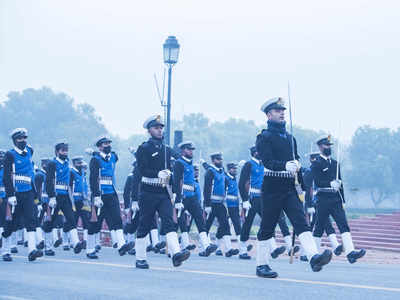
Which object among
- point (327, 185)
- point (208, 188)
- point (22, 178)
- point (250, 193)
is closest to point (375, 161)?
point (208, 188)

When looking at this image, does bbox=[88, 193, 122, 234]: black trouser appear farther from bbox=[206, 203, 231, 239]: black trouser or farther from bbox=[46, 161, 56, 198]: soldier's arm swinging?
bbox=[206, 203, 231, 239]: black trouser

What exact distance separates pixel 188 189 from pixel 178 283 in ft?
20.4

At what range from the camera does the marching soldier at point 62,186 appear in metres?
14.7

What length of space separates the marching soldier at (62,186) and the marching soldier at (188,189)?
213cm

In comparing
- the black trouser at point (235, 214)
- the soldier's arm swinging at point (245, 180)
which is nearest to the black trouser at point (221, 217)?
the black trouser at point (235, 214)

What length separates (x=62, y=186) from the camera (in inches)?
592

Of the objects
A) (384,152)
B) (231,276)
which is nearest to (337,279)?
(231,276)

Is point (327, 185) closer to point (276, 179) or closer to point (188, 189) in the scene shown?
point (188, 189)

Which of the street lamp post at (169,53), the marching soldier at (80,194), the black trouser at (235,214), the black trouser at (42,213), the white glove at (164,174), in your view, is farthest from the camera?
the street lamp post at (169,53)

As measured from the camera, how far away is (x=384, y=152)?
8350 centimetres

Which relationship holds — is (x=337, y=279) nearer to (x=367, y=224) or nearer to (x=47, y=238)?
(x=47, y=238)

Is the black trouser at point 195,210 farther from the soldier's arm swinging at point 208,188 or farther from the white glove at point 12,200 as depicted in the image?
the white glove at point 12,200

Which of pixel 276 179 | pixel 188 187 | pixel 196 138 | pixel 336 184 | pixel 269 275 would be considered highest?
pixel 196 138

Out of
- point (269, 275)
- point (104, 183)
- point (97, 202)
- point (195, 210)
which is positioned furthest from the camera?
point (195, 210)
